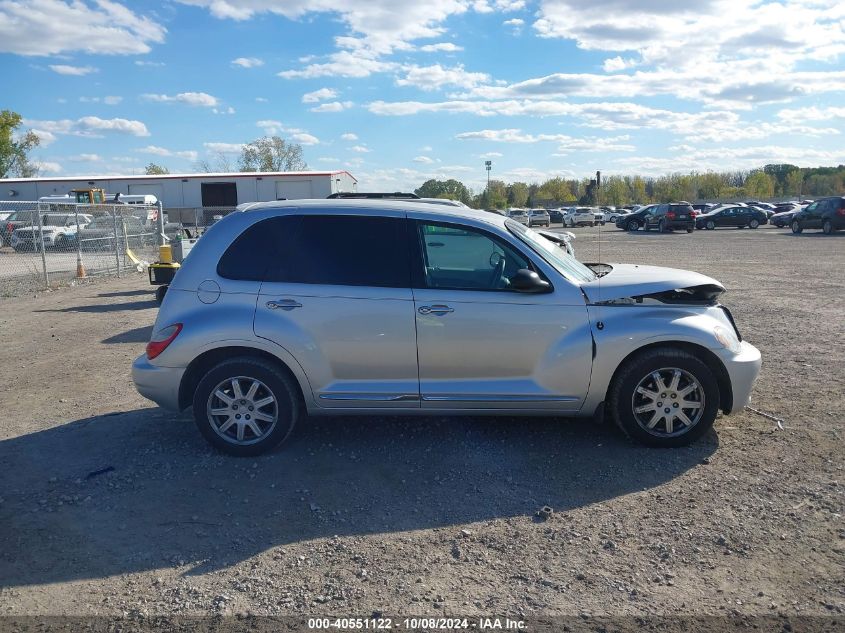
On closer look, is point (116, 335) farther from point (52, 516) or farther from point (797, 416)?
point (797, 416)

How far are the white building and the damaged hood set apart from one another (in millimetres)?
32870

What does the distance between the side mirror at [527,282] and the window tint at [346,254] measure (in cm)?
79

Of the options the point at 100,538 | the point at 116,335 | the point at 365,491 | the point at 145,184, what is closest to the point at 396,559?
the point at 365,491

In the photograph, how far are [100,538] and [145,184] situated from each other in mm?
42000

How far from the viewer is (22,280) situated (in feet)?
55.3

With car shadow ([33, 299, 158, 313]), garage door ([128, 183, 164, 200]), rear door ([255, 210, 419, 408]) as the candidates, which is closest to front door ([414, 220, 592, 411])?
rear door ([255, 210, 419, 408])

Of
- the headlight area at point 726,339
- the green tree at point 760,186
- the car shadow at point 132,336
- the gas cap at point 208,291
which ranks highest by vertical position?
the green tree at point 760,186

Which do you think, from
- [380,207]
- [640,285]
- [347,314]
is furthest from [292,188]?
[640,285]

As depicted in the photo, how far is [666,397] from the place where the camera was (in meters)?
5.25

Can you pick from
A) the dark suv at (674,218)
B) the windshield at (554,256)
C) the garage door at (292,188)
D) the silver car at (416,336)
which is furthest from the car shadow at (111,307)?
the dark suv at (674,218)

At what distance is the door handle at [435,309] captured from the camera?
16.9 feet

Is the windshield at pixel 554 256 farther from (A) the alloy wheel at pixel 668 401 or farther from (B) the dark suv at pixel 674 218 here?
(B) the dark suv at pixel 674 218

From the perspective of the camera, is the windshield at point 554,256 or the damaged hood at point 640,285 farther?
the windshield at point 554,256

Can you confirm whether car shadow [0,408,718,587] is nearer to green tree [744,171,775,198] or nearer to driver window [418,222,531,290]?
driver window [418,222,531,290]
